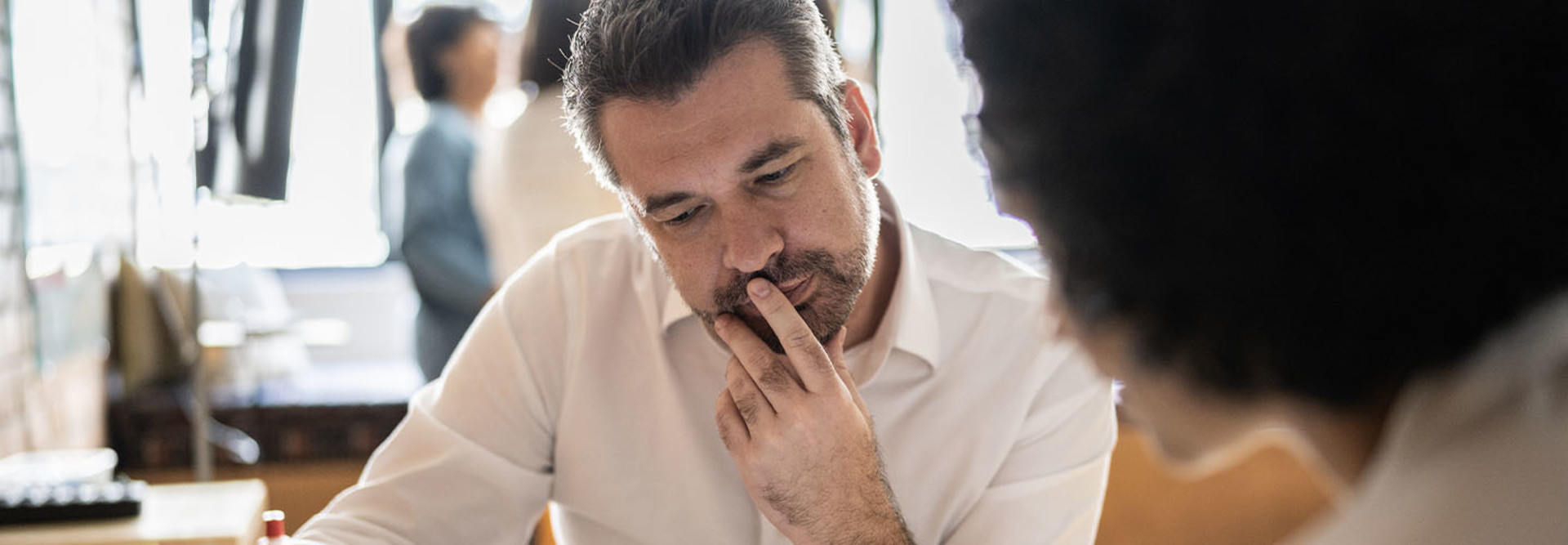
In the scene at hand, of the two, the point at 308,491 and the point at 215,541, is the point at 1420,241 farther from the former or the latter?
the point at 308,491

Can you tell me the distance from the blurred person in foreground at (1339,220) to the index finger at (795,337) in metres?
0.68

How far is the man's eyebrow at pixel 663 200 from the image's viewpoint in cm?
121

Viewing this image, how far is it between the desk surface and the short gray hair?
857 mm

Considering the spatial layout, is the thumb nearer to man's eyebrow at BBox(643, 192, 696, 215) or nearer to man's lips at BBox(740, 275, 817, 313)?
man's lips at BBox(740, 275, 817, 313)

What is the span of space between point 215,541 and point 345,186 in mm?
3868

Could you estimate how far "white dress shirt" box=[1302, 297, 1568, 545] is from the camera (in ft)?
1.35

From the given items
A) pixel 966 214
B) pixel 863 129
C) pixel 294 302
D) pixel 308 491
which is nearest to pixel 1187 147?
pixel 863 129

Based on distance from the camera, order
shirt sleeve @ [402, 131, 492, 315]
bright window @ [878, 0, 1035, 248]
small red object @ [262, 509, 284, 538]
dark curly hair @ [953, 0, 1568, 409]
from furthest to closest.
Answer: bright window @ [878, 0, 1035, 248], shirt sleeve @ [402, 131, 492, 315], small red object @ [262, 509, 284, 538], dark curly hair @ [953, 0, 1568, 409]

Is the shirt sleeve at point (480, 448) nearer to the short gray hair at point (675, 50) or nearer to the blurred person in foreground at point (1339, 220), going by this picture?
the short gray hair at point (675, 50)

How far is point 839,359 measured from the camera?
1.25 m

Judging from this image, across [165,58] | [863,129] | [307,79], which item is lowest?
[307,79]

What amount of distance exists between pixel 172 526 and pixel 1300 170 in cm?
171

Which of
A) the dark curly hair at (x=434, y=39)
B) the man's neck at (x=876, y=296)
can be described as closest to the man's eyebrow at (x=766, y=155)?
the man's neck at (x=876, y=296)

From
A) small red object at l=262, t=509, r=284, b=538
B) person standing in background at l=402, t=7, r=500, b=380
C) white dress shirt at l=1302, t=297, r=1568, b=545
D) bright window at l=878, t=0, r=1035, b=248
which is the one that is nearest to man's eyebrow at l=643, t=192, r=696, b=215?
small red object at l=262, t=509, r=284, b=538
